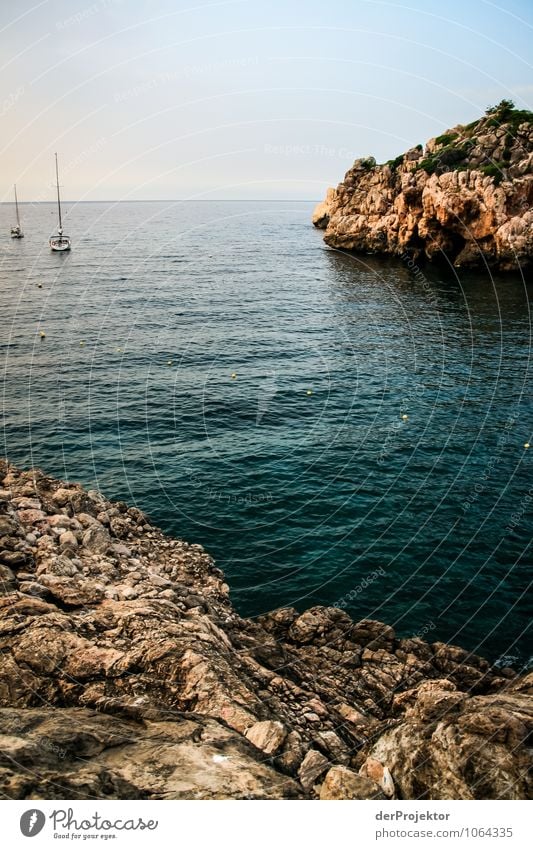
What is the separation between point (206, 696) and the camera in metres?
14.4

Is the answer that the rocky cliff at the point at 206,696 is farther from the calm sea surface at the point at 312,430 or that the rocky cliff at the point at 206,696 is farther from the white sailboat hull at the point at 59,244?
the white sailboat hull at the point at 59,244

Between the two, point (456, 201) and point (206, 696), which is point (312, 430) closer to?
point (206, 696)

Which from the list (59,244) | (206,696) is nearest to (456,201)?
(59,244)

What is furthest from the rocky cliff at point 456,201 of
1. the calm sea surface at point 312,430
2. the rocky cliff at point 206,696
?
the rocky cliff at point 206,696

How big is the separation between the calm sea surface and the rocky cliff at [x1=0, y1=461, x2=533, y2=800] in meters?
4.55

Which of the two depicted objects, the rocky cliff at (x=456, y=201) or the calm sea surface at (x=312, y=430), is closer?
the calm sea surface at (x=312, y=430)

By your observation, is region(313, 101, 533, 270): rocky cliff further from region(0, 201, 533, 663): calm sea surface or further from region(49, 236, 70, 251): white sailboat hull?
region(49, 236, 70, 251): white sailboat hull

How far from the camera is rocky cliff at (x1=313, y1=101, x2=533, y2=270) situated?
320 feet

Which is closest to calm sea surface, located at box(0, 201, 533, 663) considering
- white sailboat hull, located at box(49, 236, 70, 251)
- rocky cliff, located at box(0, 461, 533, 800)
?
rocky cliff, located at box(0, 461, 533, 800)

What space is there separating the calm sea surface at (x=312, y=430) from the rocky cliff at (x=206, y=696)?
4549 millimetres

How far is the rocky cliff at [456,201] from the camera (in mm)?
97625

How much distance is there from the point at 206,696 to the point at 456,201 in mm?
105086

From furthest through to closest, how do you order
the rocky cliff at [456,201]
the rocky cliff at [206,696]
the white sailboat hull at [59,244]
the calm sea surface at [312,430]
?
the white sailboat hull at [59,244], the rocky cliff at [456,201], the calm sea surface at [312,430], the rocky cliff at [206,696]

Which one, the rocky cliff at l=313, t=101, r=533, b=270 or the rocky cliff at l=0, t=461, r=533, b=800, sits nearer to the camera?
the rocky cliff at l=0, t=461, r=533, b=800
